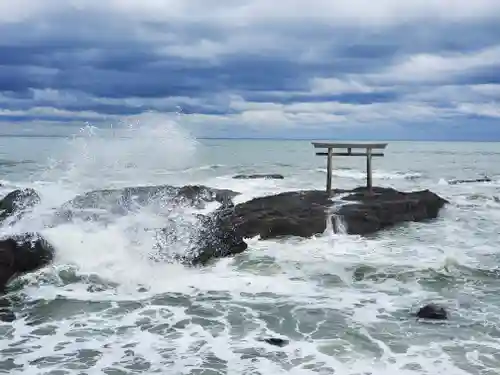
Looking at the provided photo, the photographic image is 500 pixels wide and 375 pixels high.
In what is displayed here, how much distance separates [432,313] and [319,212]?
27.9ft

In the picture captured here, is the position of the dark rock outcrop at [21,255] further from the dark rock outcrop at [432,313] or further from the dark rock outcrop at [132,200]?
the dark rock outcrop at [432,313]

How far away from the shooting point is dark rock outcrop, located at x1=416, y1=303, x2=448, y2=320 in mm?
9484

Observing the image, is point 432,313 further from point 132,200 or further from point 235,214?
point 132,200

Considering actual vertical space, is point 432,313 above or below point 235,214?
below

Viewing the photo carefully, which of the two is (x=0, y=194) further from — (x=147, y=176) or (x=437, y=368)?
(x=437, y=368)

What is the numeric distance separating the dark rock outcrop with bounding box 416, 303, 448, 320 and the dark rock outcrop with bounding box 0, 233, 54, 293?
8.02 meters

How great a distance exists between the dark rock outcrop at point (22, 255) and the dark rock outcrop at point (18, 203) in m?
5.03

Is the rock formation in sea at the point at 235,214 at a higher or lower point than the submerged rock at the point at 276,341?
higher

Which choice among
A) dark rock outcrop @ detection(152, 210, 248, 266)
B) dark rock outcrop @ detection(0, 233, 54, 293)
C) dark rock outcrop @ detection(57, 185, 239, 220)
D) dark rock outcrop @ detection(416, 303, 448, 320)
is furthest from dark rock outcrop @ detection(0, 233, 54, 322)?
dark rock outcrop @ detection(416, 303, 448, 320)

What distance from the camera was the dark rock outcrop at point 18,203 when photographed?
18.0m

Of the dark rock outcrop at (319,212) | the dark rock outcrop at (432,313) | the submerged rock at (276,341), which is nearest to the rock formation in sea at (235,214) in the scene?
the dark rock outcrop at (319,212)

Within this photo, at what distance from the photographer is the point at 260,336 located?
887 cm

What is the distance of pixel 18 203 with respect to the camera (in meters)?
19.1

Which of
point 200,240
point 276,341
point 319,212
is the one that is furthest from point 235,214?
point 276,341
